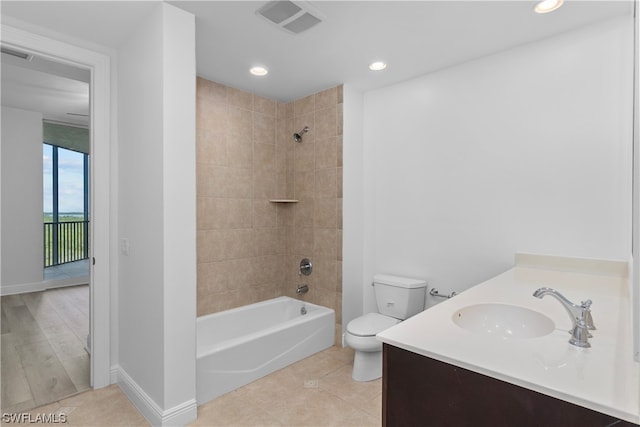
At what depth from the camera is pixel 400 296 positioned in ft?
9.11

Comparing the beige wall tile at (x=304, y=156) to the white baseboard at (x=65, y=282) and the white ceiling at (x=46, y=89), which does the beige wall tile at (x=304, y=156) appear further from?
the white baseboard at (x=65, y=282)

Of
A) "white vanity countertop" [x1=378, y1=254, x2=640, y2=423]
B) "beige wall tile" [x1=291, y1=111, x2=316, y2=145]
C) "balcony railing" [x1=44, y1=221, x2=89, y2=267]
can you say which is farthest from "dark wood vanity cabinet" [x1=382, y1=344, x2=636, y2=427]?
"balcony railing" [x1=44, y1=221, x2=89, y2=267]

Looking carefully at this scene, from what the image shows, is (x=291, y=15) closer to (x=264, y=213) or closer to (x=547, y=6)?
(x=547, y=6)

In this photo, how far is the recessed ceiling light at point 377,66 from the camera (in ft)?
8.61

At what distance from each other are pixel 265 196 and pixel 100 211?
149 cm

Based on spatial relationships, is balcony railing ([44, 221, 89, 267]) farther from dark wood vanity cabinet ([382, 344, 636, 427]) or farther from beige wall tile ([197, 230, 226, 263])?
dark wood vanity cabinet ([382, 344, 636, 427])

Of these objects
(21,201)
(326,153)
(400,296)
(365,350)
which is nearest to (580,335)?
(365,350)

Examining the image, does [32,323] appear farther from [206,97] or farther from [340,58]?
[340,58]

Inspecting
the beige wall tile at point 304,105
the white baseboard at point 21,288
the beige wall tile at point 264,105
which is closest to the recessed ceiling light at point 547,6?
the beige wall tile at point 304,105

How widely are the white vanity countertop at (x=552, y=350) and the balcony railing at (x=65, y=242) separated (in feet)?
23.1

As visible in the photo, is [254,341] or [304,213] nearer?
[254,341]

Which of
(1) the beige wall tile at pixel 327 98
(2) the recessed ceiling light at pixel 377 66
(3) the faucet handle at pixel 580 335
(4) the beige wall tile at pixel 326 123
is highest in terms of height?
(2) the recessed ceiling light at pixel 377 66

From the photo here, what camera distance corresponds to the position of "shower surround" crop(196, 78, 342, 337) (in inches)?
119

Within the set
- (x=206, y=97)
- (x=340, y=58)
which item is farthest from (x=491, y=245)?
(x=206, y=97)
